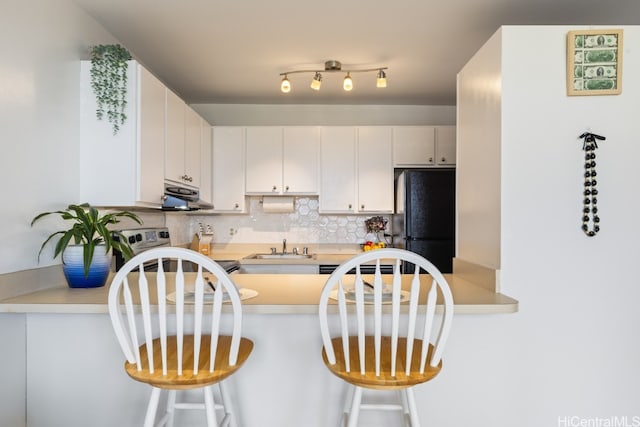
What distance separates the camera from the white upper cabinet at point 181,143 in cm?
257

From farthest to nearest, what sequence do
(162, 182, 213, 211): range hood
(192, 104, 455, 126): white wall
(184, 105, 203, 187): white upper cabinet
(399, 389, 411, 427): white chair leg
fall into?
(192, 104, 455, 126): white wall
(184, 105, 203, 187): white upper cabinet
(162, 182, 213, 211): range hood
(399, 389, 411, 427): white chair leg

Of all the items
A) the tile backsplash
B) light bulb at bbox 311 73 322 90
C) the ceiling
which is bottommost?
the tile backsplash

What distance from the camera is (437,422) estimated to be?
171 centimetres

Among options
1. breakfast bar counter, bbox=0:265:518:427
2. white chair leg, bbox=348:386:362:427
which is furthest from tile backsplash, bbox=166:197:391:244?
white chair leg, bbox=348:386:362:427

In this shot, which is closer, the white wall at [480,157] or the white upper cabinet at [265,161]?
the white wall at [480,157]

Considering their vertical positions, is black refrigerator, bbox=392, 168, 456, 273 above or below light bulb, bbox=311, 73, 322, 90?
below

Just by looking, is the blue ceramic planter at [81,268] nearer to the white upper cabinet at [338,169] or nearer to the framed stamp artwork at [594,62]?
the white upper cabinet at [338,169]

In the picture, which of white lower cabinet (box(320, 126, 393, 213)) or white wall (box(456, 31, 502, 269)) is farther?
white lower cabinet (box(320, 126, 393, 213))

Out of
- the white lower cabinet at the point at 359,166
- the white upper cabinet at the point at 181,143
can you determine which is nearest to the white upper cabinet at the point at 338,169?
the white lower cabinet at the point at 359,166

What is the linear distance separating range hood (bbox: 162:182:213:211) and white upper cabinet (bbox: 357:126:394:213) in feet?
4.86

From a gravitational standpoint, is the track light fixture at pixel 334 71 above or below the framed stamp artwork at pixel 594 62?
above

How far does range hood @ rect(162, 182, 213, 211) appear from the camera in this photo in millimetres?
2517

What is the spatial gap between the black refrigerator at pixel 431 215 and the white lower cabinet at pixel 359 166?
55 cm

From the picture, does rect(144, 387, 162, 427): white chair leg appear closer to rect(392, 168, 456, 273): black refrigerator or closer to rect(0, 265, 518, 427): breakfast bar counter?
rect(0, 265, 518, 427): breakfast bar counter
